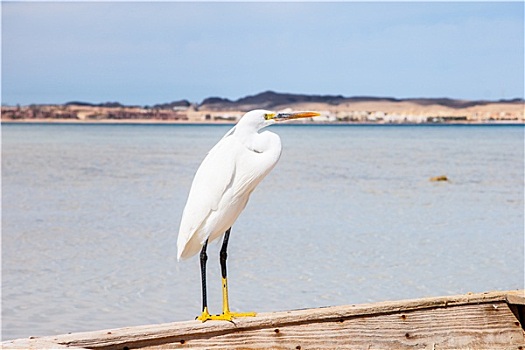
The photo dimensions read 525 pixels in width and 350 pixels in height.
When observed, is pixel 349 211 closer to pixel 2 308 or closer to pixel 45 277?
pixel 45 277

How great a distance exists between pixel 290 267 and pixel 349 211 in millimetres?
4841

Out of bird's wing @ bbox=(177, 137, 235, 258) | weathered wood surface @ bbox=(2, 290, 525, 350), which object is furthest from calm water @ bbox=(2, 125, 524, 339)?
weathered wood surface @ bbox=(2, 290, 525, 350)

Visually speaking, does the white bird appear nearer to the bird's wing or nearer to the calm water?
the bird's wing

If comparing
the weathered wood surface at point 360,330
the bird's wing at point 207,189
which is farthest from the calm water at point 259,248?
the weathered wood surface at point 360,330

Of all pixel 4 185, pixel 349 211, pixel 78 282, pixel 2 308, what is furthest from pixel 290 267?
pixel 4 185

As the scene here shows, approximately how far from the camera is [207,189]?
363 cm

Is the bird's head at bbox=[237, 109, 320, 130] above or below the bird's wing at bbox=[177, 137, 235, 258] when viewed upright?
above

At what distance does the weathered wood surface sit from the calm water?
3420mm

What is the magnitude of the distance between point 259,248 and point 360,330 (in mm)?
6196

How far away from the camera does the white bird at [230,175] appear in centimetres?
359

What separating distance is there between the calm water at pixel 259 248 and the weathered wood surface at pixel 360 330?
3.42 m

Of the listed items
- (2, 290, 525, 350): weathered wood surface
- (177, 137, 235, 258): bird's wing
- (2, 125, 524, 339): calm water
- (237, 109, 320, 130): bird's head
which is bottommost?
(2, 125, 524, 339): calm water

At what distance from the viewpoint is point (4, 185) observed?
17.6 meters

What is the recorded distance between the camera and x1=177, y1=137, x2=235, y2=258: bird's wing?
360cm
